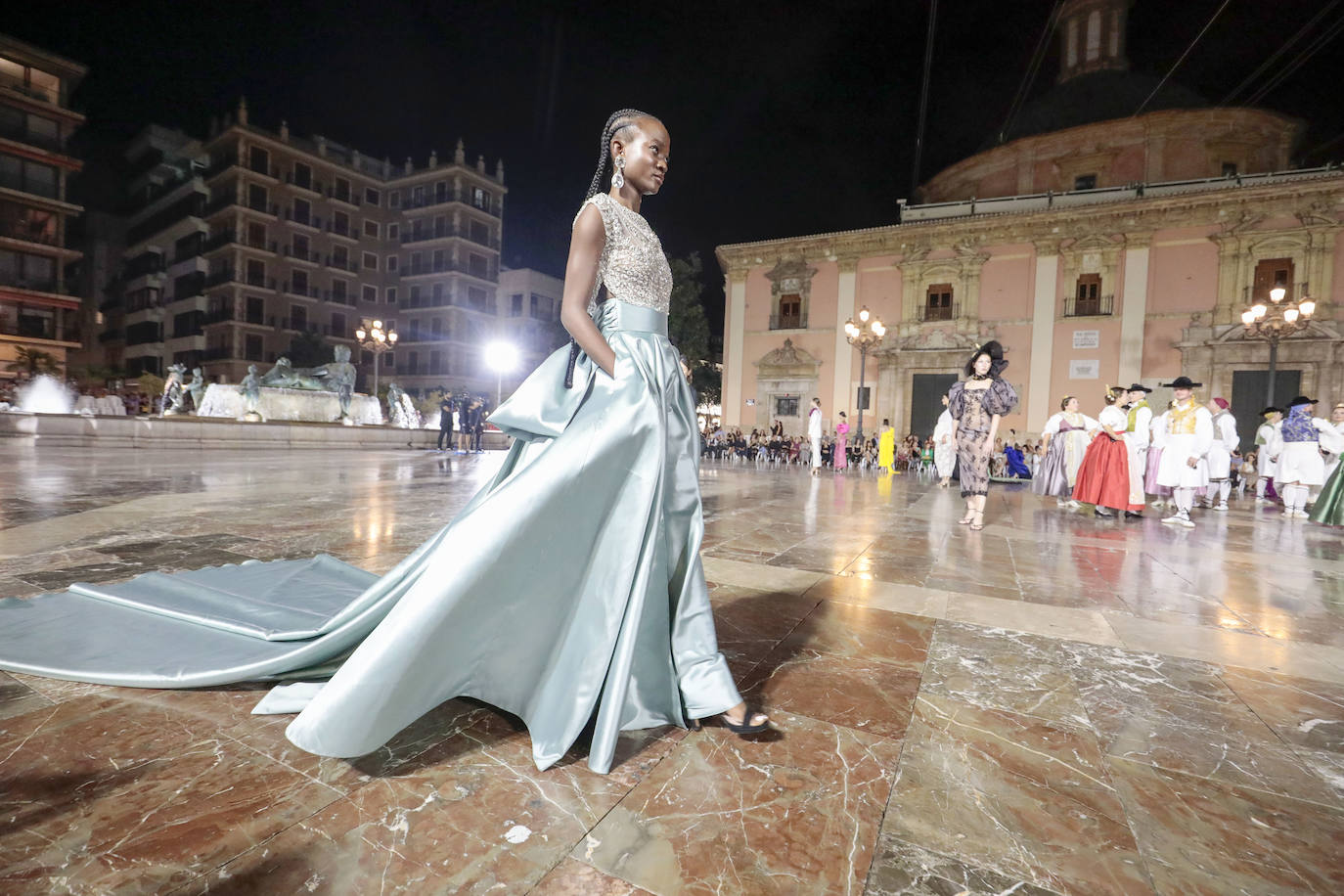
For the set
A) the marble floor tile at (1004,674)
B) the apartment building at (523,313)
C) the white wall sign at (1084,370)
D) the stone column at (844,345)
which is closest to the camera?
the marble floor tile at (1004,674)

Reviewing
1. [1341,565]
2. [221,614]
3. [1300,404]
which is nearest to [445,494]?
[221,614]

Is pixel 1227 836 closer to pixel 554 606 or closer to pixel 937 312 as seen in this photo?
pixel 554 606

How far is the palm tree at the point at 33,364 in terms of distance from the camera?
80.7 feet

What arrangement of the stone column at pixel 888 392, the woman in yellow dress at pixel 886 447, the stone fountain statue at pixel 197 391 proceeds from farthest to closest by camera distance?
the stone column at pixel 888 392, the stone fountain statue at pixel 197 391, the woman in yellow dress at pixel 886 447

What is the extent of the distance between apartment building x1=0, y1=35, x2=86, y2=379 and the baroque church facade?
3480 centimetres

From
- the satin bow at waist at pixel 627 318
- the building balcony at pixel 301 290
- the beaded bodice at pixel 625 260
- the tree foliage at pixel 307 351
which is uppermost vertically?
the building balcony at pixel 301 290

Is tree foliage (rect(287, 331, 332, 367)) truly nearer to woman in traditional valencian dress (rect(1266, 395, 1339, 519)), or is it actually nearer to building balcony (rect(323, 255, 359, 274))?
building balcony (rect(323, 255, 359, 274))

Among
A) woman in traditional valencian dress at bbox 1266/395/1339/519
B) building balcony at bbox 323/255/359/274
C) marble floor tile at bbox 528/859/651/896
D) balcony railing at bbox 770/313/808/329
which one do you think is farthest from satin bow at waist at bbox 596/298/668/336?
building balcony at bbox 323/255/359/274

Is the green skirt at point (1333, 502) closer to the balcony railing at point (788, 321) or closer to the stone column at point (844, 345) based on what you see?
the stone column at point (844, 345)

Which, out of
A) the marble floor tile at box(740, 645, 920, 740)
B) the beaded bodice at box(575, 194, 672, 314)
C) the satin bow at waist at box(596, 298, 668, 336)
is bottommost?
the marble floor tile at box(740, 645, 920, 740)

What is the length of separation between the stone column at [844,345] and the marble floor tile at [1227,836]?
21.9 metres

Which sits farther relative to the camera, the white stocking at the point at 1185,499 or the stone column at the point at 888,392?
the stone column at the point at 888,392

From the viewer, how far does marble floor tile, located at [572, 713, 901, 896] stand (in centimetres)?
101

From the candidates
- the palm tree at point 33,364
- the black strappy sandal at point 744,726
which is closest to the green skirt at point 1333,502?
the black strappy sandal at point 744,726
